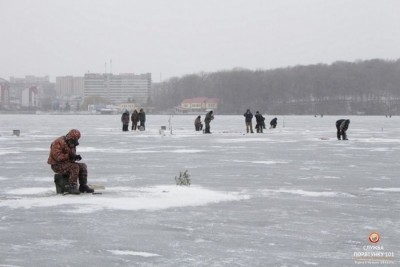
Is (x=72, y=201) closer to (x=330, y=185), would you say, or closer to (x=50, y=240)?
(x=50, y=240)

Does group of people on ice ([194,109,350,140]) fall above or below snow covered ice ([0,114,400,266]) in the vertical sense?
above

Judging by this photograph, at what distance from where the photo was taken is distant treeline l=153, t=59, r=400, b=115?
175 meters

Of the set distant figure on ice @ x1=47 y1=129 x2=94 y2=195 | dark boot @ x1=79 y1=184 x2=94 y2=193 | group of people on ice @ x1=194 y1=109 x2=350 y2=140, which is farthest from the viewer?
group of people on ice @ x1=194 y1=109 x2=350 y2=140

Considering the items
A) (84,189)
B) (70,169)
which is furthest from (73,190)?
(70,169)

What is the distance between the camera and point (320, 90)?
179750 mm

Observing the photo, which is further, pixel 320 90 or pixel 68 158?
pixel 320 90

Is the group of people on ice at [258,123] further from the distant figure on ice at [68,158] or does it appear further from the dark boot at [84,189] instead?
the distant figure on ice at [68,158]

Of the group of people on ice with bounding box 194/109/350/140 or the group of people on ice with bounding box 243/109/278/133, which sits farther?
the group of people on ice with bounding box 243/109/278/133

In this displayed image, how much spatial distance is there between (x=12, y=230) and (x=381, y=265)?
3935mm

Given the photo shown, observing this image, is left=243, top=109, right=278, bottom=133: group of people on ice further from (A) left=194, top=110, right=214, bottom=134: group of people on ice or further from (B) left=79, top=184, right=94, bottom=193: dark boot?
(B) left=79, top=184, right=94, bottom=193: dark boot

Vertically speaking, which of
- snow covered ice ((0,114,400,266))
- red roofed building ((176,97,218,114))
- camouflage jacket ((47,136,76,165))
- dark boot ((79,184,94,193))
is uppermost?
red roofed building ((176,97,218,114))

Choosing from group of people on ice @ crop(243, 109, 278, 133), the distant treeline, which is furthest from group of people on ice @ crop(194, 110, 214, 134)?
the distant treeline

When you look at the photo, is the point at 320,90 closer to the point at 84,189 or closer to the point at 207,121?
the point at 207,121

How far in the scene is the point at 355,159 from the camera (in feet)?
56.9
